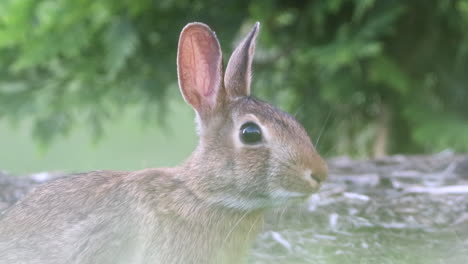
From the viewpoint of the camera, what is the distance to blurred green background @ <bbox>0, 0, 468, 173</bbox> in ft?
22.3

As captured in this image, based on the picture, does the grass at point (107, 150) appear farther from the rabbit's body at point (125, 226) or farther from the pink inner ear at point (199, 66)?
the rabbit's body at point (125, 226)

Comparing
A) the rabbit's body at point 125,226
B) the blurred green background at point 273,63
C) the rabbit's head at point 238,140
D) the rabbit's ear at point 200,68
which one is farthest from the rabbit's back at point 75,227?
the blurred green background at point 273,63

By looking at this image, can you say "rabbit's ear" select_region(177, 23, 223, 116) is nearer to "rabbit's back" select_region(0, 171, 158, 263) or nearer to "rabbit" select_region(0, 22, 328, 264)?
"rabbit" select_region(0, 22, 328, 264)

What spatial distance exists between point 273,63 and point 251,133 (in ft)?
13.9

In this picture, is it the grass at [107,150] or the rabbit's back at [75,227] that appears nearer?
the rabbit's back at [75,227]

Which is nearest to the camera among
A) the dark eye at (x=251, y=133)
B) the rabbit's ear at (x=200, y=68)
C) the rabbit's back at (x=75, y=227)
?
the rabbit's back at (x=75, y=227)

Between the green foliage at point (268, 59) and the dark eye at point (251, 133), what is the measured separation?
2.87 metres

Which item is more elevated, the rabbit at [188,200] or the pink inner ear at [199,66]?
A: the pink inner ear at [199,66]

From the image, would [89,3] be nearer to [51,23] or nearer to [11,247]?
[51,23]

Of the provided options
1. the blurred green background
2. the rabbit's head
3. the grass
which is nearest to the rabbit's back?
the rabbit's head

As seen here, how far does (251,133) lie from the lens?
12.4ft

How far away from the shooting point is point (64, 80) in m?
7.59

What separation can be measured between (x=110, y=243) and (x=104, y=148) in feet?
26.4

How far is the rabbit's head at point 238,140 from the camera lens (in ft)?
12.0
